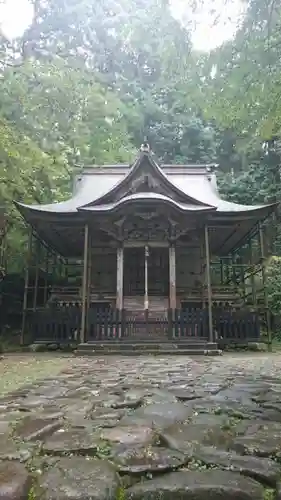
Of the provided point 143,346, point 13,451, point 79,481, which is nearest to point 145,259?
point 143,346

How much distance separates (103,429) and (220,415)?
0.88m

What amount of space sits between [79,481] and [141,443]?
0.58 metres

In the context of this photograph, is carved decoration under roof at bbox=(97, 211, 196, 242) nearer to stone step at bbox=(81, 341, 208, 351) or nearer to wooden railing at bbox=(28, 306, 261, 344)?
wooden railing at bbox=(28, 306, 261, 344)

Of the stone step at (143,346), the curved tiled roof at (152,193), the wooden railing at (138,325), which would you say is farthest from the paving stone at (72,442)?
the curved tiled roof at (152,193)

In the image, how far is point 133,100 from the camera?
29312mm

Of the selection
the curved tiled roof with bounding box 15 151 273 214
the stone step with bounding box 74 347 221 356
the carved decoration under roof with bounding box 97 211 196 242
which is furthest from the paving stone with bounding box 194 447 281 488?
the carved decoration under roof with bounding box 97 211 196 242

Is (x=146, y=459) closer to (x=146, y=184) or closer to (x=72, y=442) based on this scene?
(x=72, y=442)

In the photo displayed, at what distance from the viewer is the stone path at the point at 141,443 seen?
1.53m

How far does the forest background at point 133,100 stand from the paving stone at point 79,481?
385 cm

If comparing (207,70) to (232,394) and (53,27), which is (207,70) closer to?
(232,394)

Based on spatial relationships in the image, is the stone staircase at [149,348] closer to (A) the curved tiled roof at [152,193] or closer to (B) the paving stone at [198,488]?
(A) the curved tiled roof at [152,193]

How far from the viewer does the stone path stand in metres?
1.53

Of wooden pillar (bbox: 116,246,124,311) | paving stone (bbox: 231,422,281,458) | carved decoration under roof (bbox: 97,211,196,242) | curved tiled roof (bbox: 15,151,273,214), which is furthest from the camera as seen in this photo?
carved decoration under roof (bbox: 97,211,196,242)

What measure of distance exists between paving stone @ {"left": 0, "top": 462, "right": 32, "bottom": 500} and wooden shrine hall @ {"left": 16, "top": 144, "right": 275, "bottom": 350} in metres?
8.33
